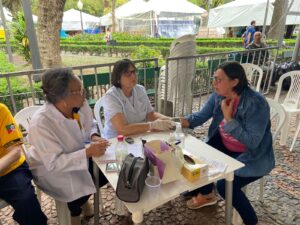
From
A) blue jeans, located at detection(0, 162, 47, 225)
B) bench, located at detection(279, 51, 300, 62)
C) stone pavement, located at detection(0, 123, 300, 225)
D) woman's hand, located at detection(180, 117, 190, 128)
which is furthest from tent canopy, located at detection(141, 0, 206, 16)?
blue jeans, located at detection(0, 162, 47, 225)

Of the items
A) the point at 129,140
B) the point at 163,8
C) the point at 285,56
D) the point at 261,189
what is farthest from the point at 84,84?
the point at 163,8

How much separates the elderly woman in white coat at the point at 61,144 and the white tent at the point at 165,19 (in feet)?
38.1

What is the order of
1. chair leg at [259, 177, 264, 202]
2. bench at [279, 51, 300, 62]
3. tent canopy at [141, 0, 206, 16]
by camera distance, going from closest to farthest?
chair leg at [259, 177, 264, 202] → bench at [279, 51, 300, 62] → tent canopy at [141, 0, 206, 16]

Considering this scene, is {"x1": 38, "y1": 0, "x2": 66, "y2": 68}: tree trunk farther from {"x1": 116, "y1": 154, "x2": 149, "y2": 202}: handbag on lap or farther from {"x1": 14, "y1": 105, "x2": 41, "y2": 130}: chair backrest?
{"x1": 116, "y1": 154, "x2": 149, "y2": 202}: handbag on lap

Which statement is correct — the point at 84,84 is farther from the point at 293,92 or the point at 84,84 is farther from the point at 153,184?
the point at 293,92

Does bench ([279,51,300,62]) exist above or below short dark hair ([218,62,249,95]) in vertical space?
below

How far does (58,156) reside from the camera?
151 centimetres

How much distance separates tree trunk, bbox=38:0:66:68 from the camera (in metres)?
5.04

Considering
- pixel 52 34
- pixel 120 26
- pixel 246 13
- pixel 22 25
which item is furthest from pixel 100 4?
pixel 52 34

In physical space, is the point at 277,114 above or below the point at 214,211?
above

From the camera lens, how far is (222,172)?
1401mm

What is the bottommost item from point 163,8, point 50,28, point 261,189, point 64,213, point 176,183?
point 261,189

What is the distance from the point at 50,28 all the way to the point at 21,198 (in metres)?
4.77

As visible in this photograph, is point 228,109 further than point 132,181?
Yes
